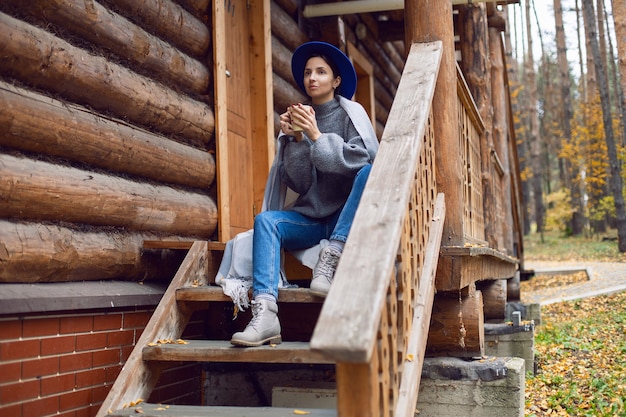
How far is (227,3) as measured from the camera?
539 centimetres

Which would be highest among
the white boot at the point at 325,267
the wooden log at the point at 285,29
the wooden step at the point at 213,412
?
the wooden log at the point at 285,29

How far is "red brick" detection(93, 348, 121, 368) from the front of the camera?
337cm

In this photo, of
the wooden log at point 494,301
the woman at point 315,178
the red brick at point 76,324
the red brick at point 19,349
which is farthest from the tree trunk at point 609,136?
the red brick at point 19,349

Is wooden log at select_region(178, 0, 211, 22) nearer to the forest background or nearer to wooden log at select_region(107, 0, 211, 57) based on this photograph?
wooden log at select_region(107, 0, 211, 57)

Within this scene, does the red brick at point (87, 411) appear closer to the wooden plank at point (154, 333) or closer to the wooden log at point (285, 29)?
the wooden plank at point (154, 333)

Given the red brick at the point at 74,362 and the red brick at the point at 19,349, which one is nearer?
the red brick at the point at 19,349

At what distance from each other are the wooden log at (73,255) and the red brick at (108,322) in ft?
0.70

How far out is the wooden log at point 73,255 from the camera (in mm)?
2865

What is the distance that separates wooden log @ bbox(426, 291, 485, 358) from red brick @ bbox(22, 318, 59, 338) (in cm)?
207

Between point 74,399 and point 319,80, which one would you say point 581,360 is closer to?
point 319,80

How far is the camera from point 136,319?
146 inches

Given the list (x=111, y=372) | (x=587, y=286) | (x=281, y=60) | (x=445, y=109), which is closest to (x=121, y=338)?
(x=111, y=372)

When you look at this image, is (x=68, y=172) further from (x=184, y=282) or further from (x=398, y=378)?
(x=398, y=378)

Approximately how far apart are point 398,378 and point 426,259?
0.79 meters
